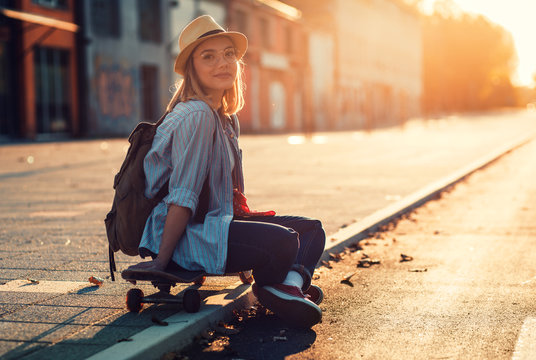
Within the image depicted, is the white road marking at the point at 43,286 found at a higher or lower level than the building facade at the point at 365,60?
lower

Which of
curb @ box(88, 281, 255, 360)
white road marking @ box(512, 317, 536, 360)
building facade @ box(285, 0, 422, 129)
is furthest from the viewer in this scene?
building facade @ box(285, 0, 422, 129)

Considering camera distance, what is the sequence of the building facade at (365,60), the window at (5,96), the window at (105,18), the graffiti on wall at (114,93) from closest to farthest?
the window at (5,96), the graffiti on wall at (114,93), the window at (105,18), the building facade at (365,60)

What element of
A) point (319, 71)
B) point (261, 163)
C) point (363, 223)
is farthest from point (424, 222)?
point (319, 71)

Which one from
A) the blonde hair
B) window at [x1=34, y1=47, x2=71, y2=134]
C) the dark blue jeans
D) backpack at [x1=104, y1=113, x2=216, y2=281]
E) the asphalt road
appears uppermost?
window at [x1=34, y1=47, x2=71, y2=134]

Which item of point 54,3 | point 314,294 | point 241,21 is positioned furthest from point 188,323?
point 241,21

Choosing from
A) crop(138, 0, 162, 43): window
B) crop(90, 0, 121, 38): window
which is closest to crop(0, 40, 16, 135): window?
crop(90, 0, 121, 38): window

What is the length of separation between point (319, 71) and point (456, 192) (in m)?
41.4

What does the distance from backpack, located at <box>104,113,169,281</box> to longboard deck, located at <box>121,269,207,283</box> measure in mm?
196

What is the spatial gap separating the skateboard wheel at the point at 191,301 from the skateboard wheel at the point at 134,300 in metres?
0.24

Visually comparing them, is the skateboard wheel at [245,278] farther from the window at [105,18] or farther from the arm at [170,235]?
the window at [105,18]

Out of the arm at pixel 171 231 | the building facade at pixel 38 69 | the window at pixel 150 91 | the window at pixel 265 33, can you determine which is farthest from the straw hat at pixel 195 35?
the window at pixel 265 33

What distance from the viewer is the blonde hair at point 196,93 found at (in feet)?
13.5

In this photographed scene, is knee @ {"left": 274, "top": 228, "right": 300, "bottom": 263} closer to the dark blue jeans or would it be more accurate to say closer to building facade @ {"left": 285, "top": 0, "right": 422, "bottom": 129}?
the dark blue jeans

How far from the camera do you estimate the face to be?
416cm
